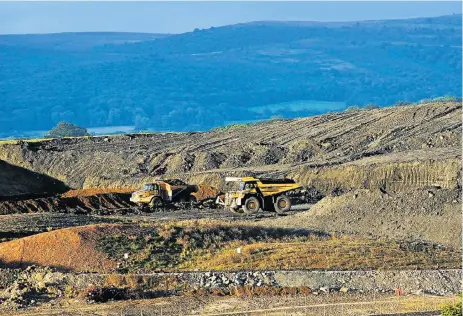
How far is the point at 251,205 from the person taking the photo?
170 feet

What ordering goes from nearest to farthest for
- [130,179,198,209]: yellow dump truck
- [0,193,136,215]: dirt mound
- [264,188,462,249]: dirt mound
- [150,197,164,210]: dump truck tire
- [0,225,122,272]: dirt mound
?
[0,225,122,272]: dirt mound
[264,188,462,249]: dirt mound
[0,193,136,215]: dirt mound
[150,197,164,210]: dump truck tire
[130,179,198,209]: yellow dump truck

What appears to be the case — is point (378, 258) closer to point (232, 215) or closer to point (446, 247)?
point (446, 247)

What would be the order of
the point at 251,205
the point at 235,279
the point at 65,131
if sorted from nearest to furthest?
1. the point at 235,279
2. the point at 251,205
3. the point at 65,131

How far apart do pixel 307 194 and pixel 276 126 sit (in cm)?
2548

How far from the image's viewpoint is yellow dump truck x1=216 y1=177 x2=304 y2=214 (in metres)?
51.7

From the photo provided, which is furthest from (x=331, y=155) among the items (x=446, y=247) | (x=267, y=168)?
(x=446, y=247)

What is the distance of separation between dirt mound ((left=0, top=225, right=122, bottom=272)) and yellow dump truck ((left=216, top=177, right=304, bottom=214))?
1270cm

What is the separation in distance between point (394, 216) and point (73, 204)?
755 inches

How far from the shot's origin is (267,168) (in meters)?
66.8

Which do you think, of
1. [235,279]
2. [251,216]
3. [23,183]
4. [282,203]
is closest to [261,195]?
[282,203]

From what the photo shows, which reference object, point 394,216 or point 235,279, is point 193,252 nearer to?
point 235,279

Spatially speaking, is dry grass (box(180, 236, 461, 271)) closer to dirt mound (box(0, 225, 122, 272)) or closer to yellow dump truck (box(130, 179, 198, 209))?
dirt mound (box(0, 225, 122, 272))

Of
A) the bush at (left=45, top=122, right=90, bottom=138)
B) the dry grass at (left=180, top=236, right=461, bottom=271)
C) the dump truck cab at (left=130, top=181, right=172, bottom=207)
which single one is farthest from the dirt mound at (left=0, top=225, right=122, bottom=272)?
the bush at (left=45, top=122, right=90, bottom=138)

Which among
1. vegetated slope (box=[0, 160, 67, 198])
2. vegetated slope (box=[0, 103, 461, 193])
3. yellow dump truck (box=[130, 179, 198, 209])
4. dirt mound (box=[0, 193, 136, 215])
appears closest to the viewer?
dirt mound (box=[0, 193, 136, 215])
